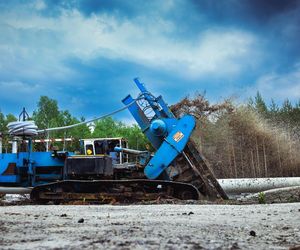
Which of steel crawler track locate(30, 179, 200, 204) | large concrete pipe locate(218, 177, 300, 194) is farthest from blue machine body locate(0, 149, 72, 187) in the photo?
large concrete pipe locate(218, 177, 300, 194)

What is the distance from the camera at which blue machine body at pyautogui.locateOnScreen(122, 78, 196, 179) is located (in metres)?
13.3

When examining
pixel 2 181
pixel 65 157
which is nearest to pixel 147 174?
pixel 65 157

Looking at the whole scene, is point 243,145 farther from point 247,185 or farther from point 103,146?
point 103,146

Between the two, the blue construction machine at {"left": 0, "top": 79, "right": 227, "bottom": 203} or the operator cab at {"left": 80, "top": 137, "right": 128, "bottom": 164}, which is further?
the operator cab at {"left": 80, "top": 137, "right": 128, "bottom": 164}

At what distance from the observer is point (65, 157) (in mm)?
13703

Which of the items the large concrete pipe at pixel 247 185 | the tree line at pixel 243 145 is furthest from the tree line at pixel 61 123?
the large concrete pipe at pixel 247 185

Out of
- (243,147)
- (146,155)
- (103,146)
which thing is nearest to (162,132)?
(146,155)

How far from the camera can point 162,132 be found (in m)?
13.6

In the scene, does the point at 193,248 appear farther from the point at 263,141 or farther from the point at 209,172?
the point at 263,141

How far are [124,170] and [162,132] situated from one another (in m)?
Answer: 1.70

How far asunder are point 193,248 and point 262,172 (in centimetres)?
Answer: 2136

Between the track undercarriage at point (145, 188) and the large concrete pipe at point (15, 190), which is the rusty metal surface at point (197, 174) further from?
the large concrete pipe at point (15, 190)

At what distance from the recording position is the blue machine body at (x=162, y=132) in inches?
524

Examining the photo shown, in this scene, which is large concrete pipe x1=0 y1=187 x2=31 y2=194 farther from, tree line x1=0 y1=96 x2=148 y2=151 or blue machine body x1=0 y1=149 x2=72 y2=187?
tree line x1=0 y1=96 x2=148 y2=151
